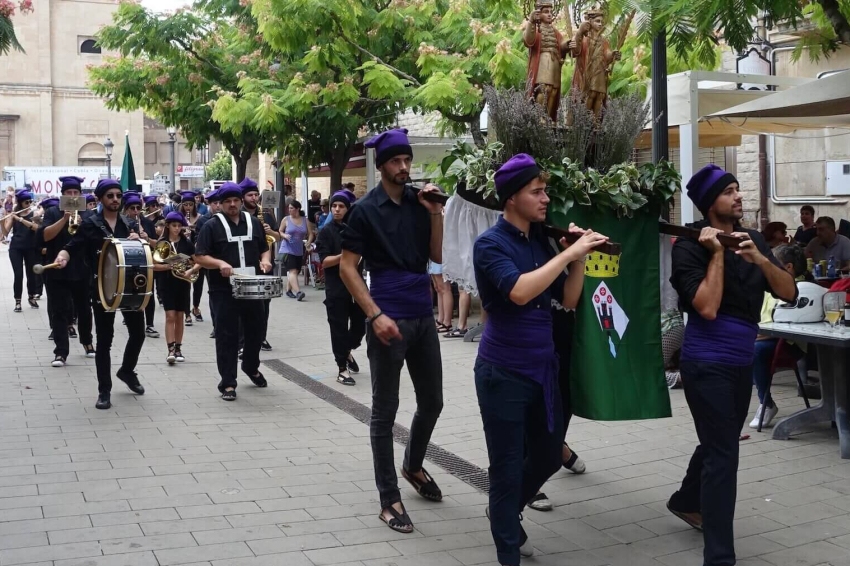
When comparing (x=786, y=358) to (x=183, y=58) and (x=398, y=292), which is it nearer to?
(x=398, y=292)

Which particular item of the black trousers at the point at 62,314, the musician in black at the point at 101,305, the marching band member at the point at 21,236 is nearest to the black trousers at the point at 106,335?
the musician in black at the point at 101,305

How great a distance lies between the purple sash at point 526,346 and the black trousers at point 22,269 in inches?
528

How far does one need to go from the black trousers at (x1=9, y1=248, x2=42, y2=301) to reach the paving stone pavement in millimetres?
7418

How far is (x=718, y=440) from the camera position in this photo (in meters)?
4.92

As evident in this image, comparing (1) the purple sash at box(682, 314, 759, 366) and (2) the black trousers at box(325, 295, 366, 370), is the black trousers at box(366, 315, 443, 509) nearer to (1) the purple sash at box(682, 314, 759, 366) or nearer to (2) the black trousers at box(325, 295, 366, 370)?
(1) the purple sash at box(682, 314, 759, 366)

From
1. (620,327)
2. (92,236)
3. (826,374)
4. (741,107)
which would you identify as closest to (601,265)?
(620,327)

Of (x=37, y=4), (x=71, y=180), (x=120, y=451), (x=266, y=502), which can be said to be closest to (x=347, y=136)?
(x=71, y=180)

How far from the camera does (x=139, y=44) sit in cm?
2189

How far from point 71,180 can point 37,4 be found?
64975 millimetres

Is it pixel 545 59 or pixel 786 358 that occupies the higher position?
pixel 545 59

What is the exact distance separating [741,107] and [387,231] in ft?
16.8

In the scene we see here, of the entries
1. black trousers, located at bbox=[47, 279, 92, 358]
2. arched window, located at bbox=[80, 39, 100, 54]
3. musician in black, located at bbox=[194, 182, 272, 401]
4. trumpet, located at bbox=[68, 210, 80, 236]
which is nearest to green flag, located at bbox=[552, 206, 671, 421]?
musician in black, located at bbox=[194, 182, 272, 401]

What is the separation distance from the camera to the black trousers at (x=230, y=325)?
389 inches

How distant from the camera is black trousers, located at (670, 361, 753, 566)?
4.88m
